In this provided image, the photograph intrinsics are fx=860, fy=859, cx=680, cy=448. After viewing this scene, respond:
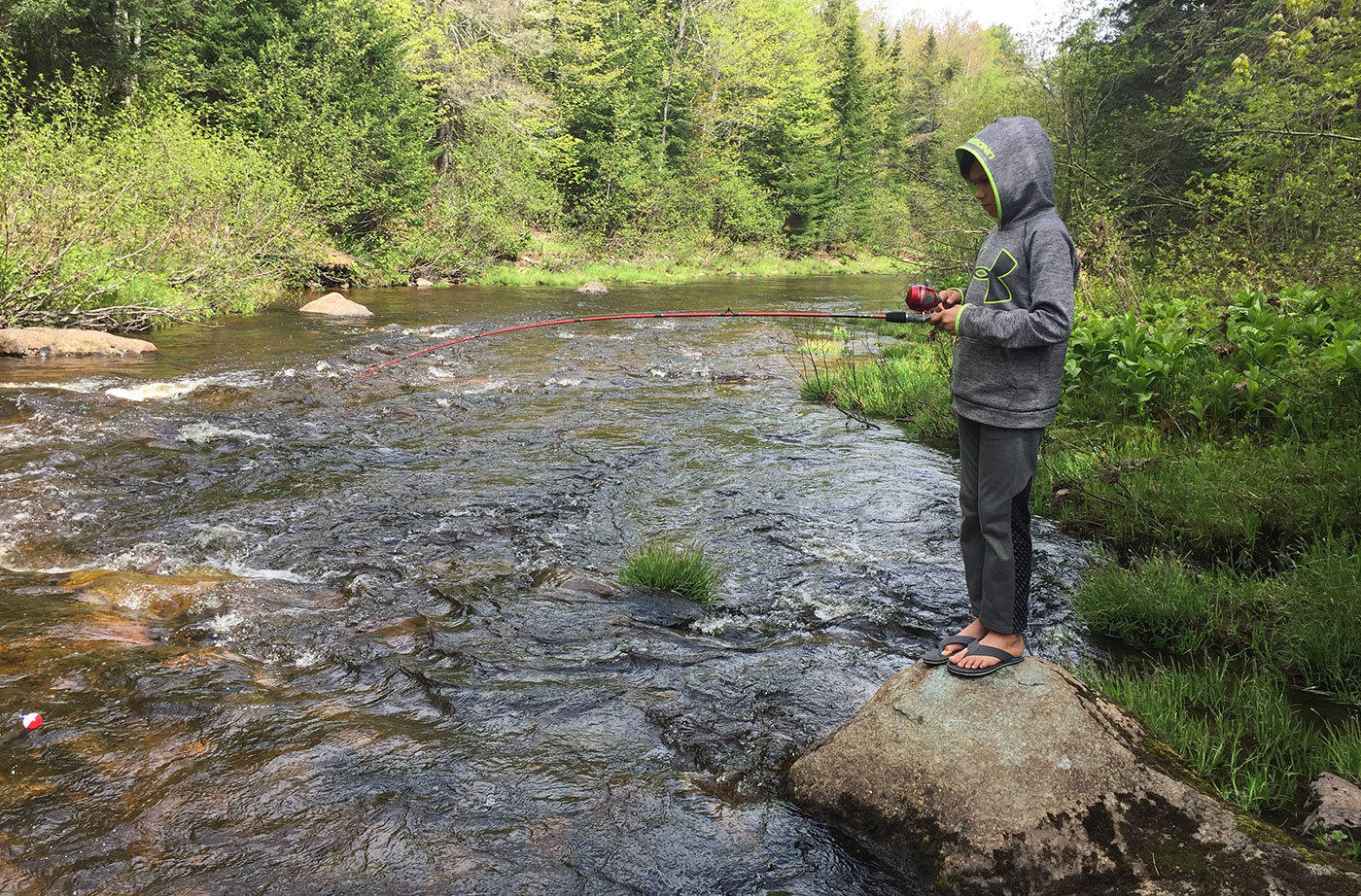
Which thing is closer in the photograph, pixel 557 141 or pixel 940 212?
pixel 940 212

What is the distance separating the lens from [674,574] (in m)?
5.53

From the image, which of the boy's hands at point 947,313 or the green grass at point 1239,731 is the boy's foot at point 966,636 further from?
the boy's hands at point 947,313

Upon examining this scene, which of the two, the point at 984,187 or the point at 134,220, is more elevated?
the point at 134,220

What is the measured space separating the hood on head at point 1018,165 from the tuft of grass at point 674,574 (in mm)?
3027

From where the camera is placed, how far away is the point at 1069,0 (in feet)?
56.5

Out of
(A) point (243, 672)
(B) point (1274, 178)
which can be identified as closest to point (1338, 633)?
(A) point (243, 672)

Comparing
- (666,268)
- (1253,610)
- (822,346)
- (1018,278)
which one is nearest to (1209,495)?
(1253,610)

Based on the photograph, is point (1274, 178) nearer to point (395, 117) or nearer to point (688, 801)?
point (688, 801)

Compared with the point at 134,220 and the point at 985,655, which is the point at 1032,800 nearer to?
the point at 985,655

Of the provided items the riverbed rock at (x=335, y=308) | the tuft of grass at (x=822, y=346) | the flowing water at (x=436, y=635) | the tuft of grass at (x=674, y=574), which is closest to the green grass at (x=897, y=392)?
the flowing water at (x=436, y=635)

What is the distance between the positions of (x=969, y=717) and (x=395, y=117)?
2472 cm

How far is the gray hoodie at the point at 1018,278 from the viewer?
3.20m

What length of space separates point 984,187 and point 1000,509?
126 cm

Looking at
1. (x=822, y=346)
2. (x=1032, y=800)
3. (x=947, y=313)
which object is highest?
(x=947, y=313)
